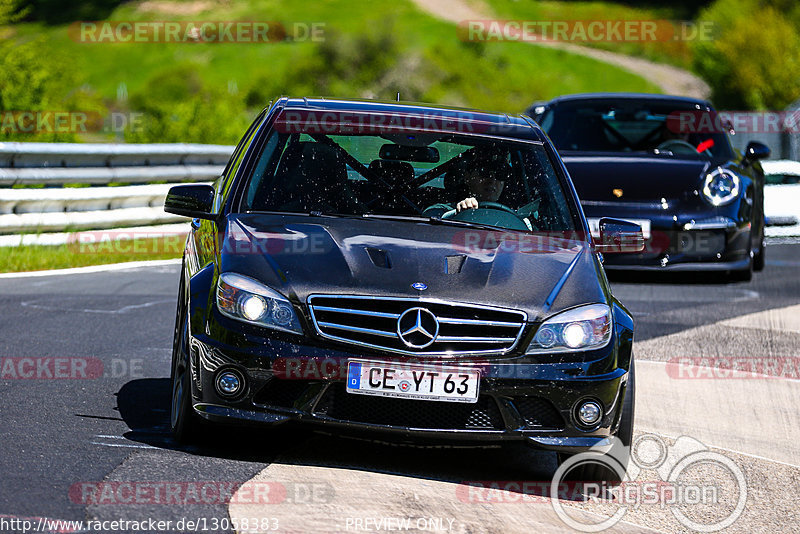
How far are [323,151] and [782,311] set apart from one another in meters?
5.82

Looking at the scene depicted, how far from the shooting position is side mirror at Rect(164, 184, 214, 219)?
232 inches

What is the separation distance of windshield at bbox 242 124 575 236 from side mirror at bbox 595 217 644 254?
27 centimetres

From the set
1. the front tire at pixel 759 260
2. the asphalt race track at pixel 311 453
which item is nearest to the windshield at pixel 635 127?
the front tire at pixel 759 260

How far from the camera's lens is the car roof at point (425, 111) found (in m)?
6.43

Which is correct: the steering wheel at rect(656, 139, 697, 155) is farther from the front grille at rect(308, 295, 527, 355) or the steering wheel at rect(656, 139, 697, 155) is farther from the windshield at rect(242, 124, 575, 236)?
the front grille at rect(308, 295, 527, 355)

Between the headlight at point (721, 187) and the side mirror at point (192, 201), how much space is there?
6.38 meters

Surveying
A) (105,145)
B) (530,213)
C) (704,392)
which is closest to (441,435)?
(530,213)

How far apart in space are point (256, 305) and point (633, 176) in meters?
6.99

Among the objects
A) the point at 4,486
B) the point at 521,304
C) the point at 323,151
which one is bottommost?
the point at 4,486

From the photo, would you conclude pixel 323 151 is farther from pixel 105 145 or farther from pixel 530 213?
pixel 105 145

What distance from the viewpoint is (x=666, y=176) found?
37.9ft

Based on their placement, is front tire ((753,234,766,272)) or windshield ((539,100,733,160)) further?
front tire ((753,234,766,272))

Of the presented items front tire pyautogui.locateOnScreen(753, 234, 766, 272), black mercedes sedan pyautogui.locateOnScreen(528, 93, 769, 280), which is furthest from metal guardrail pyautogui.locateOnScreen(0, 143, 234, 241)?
front tire pyautogui.locateOnScreen(753, 234, 766, 272)

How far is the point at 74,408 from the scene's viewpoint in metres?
6.06
